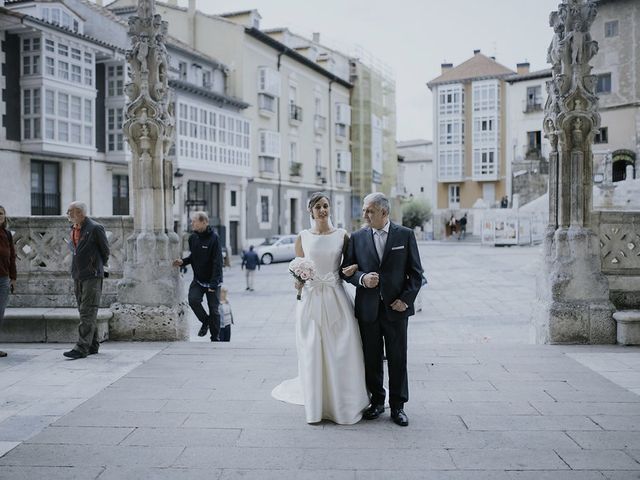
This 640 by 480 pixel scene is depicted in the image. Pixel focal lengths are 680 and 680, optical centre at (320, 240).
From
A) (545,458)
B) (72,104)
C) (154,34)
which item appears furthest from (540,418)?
(72,104)

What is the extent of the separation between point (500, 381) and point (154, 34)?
239 inches

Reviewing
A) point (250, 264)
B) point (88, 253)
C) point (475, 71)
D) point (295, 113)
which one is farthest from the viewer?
point (475, 71)

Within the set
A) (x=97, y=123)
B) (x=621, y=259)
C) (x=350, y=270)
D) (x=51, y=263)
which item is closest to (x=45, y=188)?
(x=97, y=123)

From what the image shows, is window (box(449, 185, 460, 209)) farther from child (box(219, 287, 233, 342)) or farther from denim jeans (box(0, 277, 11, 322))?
denim jeans (box(0, 277, 11, 322))

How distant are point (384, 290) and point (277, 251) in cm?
2929

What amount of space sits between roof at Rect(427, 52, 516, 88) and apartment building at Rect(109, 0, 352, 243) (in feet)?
66.4

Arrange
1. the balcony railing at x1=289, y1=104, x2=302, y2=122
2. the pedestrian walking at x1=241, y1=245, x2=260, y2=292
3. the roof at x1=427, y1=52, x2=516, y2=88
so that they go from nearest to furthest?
the pedestrian walking at x1=241, y1=245, x2=260, y2=292 < the balcony railing at x1=289, y1=104, x2=302, y2=122 < the roof at x1=427, y1=52, x2=516, y2=88

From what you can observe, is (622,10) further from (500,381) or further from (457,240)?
(500,381)

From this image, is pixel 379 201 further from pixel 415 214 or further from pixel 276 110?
pixel 415 214

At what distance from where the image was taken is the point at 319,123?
49.3 meters

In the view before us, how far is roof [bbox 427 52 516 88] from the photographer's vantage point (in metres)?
68.1

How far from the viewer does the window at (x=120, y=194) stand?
30.6 meters

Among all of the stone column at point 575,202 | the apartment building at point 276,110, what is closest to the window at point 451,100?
the apartment building at point 276,110

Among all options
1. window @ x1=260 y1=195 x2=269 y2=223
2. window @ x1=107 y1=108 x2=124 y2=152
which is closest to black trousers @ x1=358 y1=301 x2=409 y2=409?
window @ x1=107 y1=108 x2=124 y2=152
